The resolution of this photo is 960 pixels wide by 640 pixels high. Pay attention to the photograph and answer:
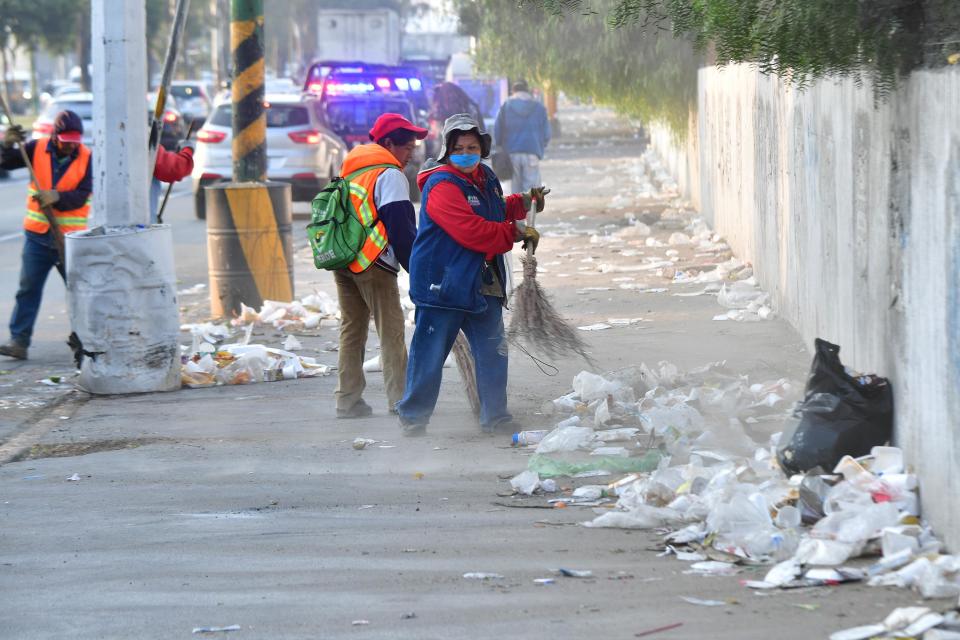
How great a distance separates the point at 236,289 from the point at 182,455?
4744 millimetres

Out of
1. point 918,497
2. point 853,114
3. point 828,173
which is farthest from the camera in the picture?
point 828,173

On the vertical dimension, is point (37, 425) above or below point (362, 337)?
below

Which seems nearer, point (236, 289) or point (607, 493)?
point (607, 493)

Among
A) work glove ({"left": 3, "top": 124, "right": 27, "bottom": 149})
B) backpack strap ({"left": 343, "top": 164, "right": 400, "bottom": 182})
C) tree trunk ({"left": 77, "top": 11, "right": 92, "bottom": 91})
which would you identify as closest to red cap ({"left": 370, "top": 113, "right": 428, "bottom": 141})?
backpack strap ({"left": 343, "top": 164, "right": 400, "bottom": 182})

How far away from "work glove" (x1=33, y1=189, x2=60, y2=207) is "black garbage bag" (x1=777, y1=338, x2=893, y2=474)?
6.30 metres

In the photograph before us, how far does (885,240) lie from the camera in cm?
609

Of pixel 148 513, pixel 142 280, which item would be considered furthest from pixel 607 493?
pixel 142 280

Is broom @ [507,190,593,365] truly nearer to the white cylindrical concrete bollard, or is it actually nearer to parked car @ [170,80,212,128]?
the white cylindrical concrete bollard

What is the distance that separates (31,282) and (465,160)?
4.76m

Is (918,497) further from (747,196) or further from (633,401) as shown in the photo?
(747,196)

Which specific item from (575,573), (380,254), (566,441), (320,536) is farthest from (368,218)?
(575,573)

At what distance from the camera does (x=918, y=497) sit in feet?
17.9

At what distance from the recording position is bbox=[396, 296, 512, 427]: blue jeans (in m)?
7.59

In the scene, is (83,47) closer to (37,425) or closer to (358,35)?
(358,35)
